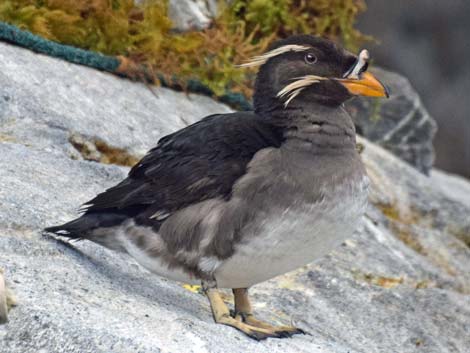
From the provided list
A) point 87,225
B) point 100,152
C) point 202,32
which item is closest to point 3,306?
point 87,225

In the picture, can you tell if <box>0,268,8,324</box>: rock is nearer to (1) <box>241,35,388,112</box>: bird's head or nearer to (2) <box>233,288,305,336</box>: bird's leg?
(2) <box>233,288,305,336</box>: bird's leg

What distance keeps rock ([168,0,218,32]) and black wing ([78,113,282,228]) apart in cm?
400

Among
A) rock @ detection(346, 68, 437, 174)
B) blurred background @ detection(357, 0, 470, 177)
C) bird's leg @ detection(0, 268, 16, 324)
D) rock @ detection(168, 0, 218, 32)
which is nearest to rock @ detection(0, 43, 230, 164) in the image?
rock @ detection(168, 0, 218, 32)

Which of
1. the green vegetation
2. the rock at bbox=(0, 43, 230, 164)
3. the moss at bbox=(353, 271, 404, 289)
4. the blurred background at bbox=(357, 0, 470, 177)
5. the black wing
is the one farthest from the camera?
the blurred background at bbox=(357, 0, 470, 177)

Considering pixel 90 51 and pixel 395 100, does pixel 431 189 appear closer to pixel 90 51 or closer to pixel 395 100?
pixel 395 100

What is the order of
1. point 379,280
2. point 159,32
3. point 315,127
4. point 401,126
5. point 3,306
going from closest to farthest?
point 3,306 < point 315,127 < point 379,280 < point 159,32 < point 401,126

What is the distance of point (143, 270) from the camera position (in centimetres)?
480

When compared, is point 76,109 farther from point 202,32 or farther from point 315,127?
point 315,127

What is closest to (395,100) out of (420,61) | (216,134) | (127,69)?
(127,69)

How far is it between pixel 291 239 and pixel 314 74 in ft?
2.84

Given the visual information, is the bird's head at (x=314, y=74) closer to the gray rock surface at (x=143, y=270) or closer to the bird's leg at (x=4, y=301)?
the gray rock surface at (x=143, y=270)

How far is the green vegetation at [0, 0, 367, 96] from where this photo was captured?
7.05 metres

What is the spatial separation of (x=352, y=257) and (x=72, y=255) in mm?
2372

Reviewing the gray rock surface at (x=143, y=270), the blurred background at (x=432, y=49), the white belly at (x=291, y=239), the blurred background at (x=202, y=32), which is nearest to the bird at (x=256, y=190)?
the white belly at (x=291, y=239)
